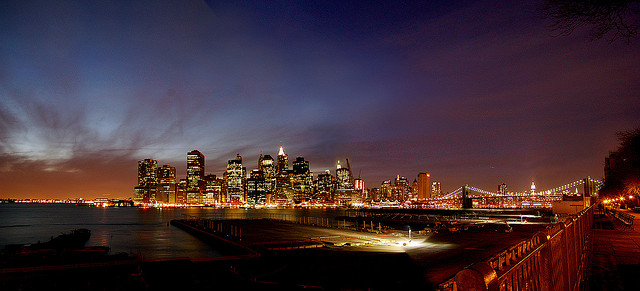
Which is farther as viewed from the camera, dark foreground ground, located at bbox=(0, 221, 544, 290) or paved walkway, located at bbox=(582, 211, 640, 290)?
dark foreground ground, located at bbox=(0, 221, 544, 290)

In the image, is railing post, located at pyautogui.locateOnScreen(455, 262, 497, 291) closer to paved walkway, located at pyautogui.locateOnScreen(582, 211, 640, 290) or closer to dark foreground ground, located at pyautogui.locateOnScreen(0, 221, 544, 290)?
paved walkway, located at pyautogui.locateOnScreen(582, 211, 640, 290)

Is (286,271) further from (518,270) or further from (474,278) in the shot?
(474,278)

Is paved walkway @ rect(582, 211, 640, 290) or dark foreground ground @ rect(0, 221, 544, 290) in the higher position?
paved walkway @ rect(582, 211, 640, 290)

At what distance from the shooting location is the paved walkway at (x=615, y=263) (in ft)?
40.9

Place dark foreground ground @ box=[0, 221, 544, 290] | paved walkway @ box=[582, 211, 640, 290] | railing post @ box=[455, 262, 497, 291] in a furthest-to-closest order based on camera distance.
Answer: dark foreground ground @ box=[0, 221, 544, 290] < paved walkway @ box=[582, 211, 640, 290] < railing post @ box=[455, 262, 497, 291]

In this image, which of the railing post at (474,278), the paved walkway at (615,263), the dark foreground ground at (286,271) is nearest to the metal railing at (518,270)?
the railing post at (474,278)

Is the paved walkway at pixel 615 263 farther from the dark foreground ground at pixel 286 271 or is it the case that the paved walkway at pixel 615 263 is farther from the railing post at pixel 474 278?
the railing post at pixel 474 278

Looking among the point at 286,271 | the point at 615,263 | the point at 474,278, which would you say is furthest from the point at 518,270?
the point at 286,271

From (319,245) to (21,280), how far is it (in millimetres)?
21585

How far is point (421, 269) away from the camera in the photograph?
20.7 m

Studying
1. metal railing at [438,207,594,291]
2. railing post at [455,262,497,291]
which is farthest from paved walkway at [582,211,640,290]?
railing post at [455,262,497,291]

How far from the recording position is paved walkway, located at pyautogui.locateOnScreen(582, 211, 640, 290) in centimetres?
1245

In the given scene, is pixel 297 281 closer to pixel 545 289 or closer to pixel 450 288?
pixel 545 289

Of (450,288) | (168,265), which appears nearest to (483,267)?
(450,288)
